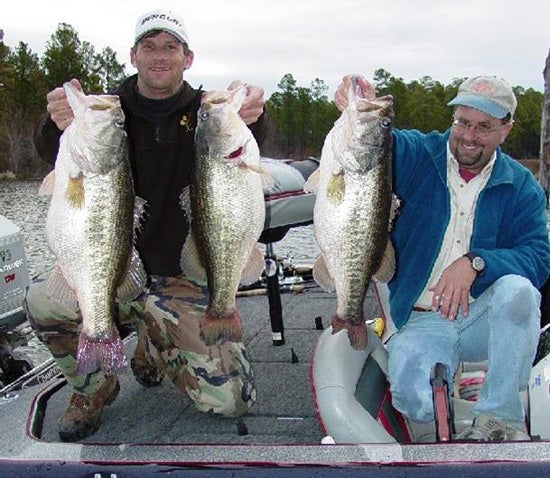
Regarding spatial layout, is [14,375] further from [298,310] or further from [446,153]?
[446,153]

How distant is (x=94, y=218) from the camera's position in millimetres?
3027

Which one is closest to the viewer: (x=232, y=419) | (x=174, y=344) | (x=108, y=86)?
(x=232, y=419)

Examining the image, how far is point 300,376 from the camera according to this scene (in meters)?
4.77

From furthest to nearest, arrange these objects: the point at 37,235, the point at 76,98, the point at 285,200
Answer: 1. the point at 37,235
2. the point at 285,200
3. the point at 76,98

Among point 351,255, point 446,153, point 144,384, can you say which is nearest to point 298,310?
point 144,384

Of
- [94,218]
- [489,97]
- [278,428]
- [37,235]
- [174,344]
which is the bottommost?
[37,235]

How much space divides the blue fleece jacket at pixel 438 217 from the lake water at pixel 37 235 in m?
3.81

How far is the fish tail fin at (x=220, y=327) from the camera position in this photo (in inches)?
126

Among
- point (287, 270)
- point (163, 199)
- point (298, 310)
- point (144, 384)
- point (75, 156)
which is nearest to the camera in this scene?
point (75, 156)

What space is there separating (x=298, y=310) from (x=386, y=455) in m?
3.37

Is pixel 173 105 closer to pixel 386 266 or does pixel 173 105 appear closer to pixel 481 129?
pixel 386 266

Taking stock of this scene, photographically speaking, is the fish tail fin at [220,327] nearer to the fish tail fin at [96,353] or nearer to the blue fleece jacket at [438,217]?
the fish tail fin at [96,353]

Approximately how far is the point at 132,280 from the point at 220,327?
1.46ft

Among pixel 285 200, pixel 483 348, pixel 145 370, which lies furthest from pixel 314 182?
pixel 145 370
